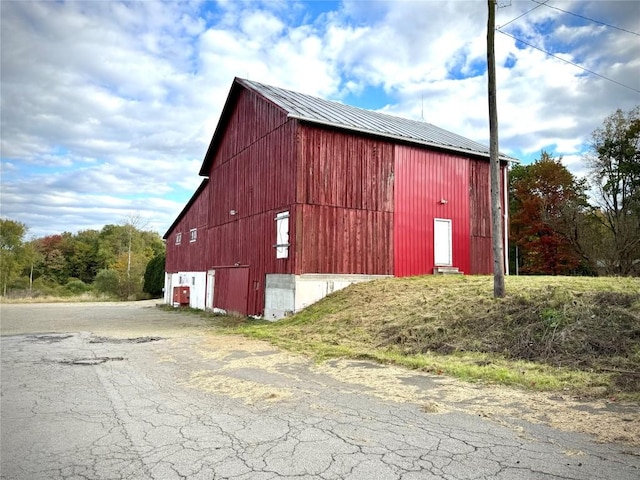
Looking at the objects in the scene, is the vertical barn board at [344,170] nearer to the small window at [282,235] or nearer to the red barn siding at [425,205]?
the red barn siding at [425,205]

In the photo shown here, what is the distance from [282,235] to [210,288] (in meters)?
8.52

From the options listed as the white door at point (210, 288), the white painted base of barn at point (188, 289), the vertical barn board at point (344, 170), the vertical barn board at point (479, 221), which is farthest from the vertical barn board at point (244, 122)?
the vertical barn board at point (479, 221)

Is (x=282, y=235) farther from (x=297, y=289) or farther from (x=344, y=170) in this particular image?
(x=344, y=170)

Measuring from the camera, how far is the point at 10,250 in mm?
48125

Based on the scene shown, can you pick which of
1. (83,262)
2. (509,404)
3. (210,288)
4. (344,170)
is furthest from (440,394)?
(83,262)

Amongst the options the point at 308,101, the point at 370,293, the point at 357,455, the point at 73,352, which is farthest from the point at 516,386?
the point at 308,101

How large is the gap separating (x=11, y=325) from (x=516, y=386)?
16424mm

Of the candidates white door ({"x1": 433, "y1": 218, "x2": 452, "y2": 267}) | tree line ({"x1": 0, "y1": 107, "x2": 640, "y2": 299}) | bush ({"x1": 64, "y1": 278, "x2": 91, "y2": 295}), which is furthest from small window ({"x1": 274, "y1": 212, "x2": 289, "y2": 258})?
bush ({"x1": 64, "y1": 278, "x2": 91, "y2": 295})

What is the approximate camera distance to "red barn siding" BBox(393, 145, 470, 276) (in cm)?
1717

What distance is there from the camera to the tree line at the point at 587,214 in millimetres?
24438

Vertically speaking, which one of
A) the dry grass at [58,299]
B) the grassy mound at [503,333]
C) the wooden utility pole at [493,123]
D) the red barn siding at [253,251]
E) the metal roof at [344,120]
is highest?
the metal roof at [344,120]

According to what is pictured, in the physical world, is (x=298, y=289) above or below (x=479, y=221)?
below

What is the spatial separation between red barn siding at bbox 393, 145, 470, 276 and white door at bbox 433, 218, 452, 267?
0.62 ft

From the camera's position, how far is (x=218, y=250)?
22016 millimetres
